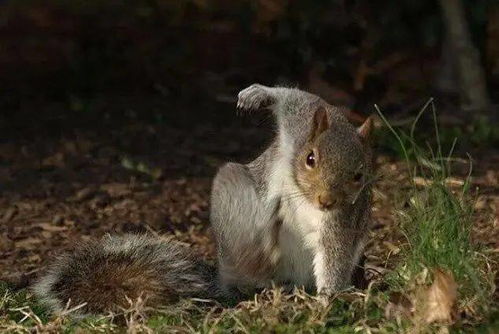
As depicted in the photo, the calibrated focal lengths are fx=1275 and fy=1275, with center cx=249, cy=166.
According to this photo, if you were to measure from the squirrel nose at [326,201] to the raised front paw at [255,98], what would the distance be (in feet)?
1.93

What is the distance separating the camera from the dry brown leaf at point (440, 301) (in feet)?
13.3

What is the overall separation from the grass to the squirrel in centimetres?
9

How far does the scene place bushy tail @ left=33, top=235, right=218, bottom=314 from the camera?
14.7 ft

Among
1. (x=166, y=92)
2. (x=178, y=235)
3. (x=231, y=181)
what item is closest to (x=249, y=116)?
(x=166, y=92)

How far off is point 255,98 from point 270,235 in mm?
533

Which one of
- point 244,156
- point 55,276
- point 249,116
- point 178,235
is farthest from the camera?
point 249,116

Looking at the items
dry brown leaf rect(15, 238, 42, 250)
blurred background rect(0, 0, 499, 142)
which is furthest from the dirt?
blurred background rect(0, 0, 499, 142)

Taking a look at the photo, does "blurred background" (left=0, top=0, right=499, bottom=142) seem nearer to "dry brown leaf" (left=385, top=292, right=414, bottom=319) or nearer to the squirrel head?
the squirrel head

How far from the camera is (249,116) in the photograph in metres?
7.91

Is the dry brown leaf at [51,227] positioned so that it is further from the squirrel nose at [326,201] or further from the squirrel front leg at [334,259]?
the squirrel nose at [326,201]

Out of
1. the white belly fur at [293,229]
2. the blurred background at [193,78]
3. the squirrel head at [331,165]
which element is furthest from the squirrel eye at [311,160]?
the blurred background at [193,78]

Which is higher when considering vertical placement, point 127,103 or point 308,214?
point 308,214

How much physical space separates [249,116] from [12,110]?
1.49 meters

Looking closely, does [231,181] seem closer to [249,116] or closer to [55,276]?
[55,276]
